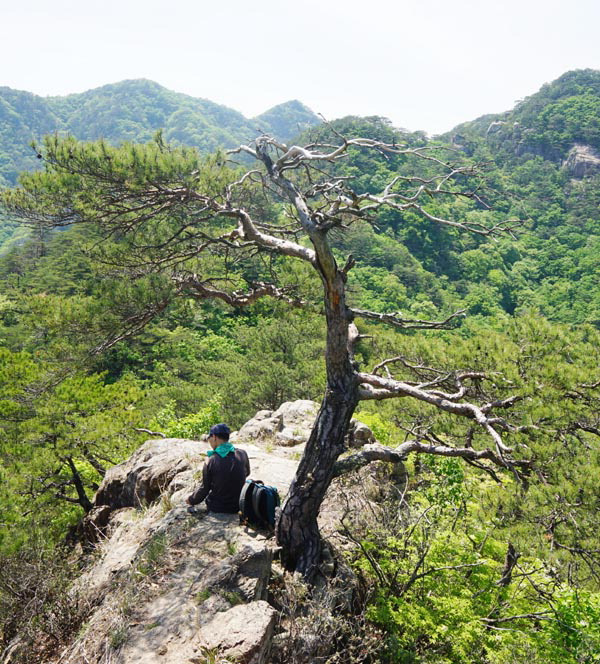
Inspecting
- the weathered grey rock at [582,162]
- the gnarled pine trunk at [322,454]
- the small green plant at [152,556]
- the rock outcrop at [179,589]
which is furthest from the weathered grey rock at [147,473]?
the weathered grey rock at [582,162]

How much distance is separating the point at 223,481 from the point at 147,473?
258 centimetres

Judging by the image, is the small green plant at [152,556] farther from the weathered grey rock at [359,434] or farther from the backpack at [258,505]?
the weathered grey rock at [359,434]

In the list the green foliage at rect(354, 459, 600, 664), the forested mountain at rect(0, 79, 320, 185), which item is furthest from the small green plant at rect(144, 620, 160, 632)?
the forested mountain at rect(0, 79, 320, 185)

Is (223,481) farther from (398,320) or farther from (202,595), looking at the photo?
(398,320)

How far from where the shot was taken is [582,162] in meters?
66.5

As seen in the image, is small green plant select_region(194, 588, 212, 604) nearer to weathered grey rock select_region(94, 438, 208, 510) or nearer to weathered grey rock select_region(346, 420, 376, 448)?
weathered grey rock select_region(94, 438, 208, 510)

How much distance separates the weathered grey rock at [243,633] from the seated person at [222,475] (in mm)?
1194

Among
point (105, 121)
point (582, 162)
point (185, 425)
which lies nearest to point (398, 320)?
point (185, 425)

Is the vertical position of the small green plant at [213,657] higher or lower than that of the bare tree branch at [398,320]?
lower

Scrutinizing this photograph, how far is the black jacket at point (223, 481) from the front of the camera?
14.5 ft

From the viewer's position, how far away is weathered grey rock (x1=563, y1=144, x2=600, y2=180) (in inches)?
2576

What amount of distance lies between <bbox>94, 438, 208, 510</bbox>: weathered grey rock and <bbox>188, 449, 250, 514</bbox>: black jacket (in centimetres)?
179

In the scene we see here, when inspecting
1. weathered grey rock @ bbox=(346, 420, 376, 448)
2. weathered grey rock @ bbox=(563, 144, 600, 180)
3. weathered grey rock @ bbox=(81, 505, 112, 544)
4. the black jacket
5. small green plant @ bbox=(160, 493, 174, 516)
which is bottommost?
weathered grey rock @ bbox=(81, 505, 112, 544)

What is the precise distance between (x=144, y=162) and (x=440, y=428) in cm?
520
